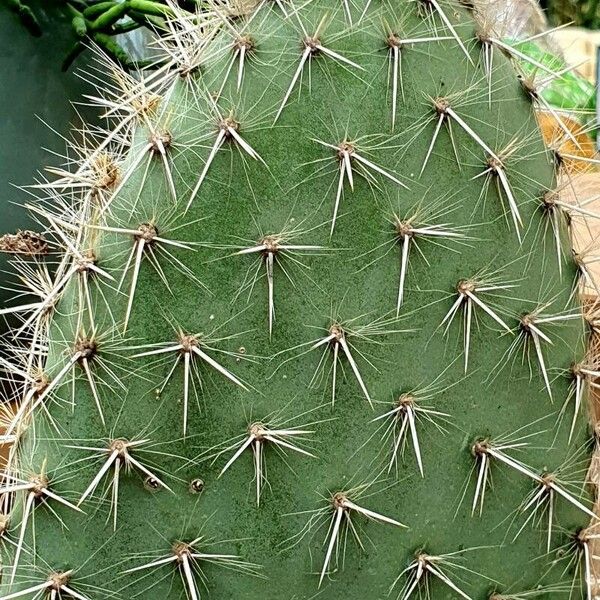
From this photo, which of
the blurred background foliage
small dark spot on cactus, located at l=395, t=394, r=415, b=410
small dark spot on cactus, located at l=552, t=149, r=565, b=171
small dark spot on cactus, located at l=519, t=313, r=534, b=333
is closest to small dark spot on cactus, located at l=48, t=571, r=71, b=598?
small dark spot on cactus, located at l=395, t=394, r=415, b=410

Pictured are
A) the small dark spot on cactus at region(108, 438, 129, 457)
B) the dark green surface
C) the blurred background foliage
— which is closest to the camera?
the small dark spot on cactus at region(108, 438, 129, 457)

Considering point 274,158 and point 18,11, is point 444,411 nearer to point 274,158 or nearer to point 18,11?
point 274,158

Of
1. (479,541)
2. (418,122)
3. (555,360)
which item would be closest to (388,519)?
(479,541)

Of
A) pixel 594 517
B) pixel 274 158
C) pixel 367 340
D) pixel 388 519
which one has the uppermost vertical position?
pixel 274 158

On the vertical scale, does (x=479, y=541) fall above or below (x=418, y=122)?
below

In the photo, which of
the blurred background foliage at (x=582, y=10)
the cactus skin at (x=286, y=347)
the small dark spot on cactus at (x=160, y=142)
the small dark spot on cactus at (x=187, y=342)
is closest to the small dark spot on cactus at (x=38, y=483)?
the cactus skin at (x=286, y=347)

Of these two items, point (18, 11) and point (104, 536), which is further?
point (18, 11)

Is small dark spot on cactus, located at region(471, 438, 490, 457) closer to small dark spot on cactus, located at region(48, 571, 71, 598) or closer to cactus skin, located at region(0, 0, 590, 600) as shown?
cactus skin, located at region(0, 0, 590, 600)
